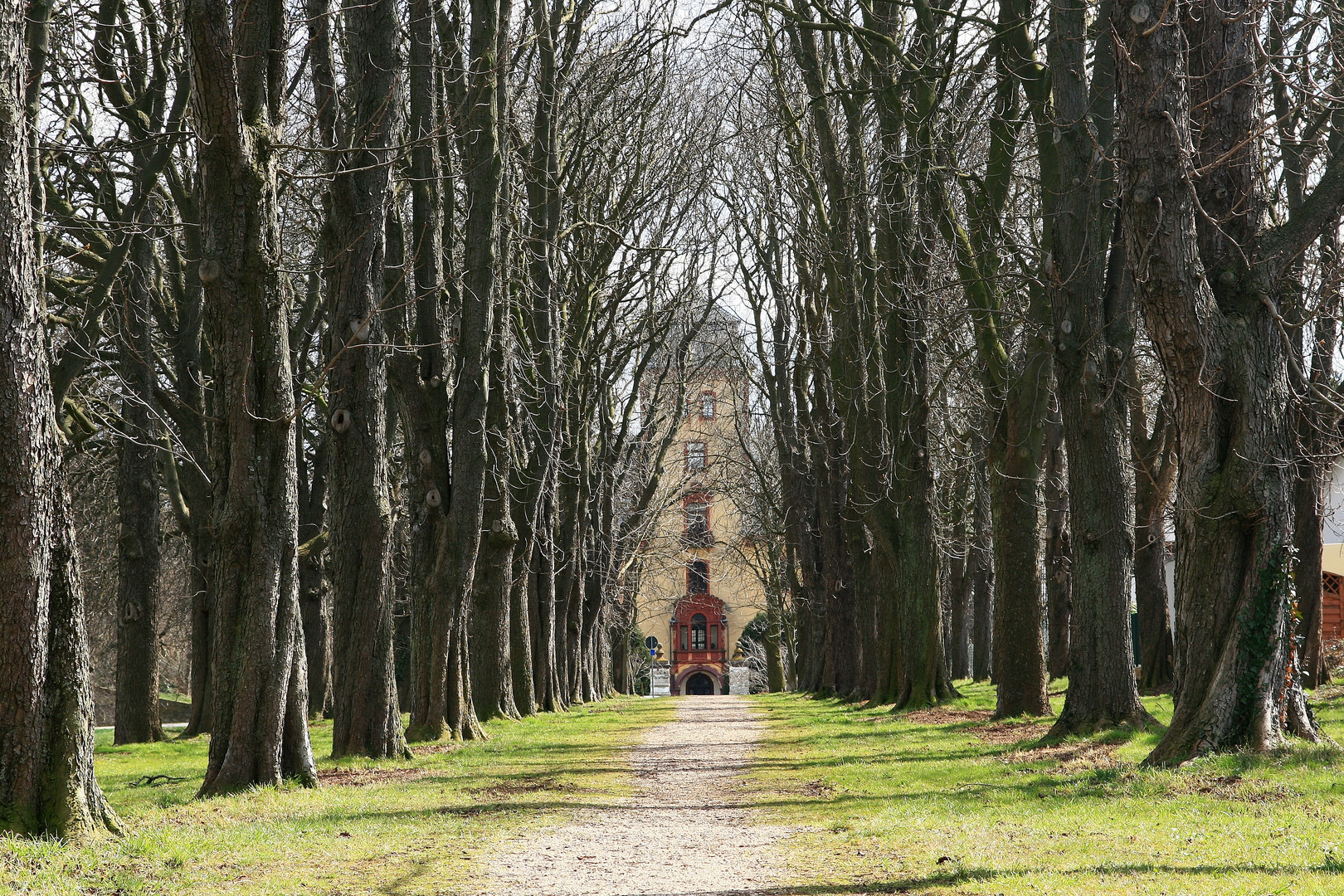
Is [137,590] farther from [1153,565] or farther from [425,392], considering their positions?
[1153,565]

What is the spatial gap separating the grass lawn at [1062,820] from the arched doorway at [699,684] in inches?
2397

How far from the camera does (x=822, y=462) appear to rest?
26.0m

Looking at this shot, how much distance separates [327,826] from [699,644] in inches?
2582

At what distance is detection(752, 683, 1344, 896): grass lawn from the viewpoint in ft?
17.8

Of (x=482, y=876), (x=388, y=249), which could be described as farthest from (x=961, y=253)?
(x=482, y=876)

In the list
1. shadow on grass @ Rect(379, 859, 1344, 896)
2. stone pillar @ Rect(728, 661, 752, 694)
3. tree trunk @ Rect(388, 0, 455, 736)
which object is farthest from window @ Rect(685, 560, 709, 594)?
shadow on grass @ Rect(379, 859, 1344, 896)

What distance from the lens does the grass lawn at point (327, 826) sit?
571cm

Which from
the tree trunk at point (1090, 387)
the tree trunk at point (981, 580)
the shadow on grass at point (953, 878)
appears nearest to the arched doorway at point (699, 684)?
the tree trunk at point (981, 580)

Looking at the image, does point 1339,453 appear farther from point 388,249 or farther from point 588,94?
point 588,94

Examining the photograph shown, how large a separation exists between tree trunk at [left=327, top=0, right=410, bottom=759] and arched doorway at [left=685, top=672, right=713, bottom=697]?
6090 cm

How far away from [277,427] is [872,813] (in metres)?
5.43

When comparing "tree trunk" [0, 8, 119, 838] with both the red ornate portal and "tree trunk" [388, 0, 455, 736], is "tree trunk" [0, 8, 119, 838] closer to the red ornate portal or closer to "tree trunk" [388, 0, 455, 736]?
"tree trunk" [388, 0, 455, 736]

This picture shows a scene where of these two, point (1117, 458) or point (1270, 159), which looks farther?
point (1270, 159)

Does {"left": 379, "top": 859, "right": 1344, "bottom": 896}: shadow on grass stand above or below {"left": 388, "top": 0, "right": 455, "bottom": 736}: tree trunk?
below
